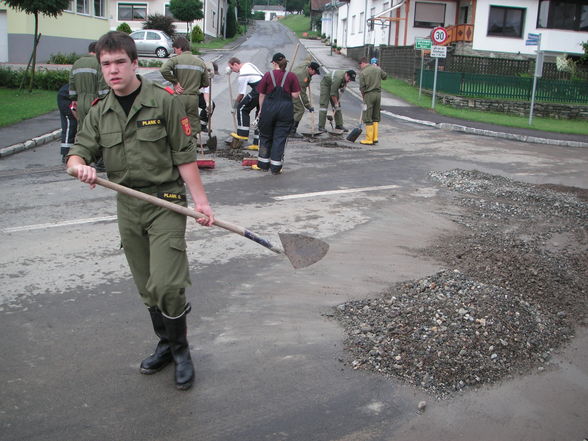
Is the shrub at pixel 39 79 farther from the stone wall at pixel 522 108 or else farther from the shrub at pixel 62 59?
the stone wall at pixel 522 108

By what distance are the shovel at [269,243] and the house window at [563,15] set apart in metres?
30.8

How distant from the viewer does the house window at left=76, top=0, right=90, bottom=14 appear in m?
37.0

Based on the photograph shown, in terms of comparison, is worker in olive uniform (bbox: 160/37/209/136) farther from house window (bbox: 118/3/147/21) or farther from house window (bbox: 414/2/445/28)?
Result: house window (bbox: 118/3/147/21)

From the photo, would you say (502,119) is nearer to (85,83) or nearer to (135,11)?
(85,83)

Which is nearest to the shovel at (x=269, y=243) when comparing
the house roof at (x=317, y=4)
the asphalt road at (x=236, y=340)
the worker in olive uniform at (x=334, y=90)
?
the asphalt road at (x=236, y=340)

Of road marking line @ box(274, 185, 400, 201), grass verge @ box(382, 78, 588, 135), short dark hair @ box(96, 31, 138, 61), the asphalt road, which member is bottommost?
the asphalt road

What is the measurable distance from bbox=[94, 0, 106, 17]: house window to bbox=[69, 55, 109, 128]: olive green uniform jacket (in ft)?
110

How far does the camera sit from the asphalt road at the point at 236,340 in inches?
134

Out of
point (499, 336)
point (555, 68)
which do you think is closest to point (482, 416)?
point (499, 336)

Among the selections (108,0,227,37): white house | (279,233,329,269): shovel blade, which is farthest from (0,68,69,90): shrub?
(108,0,227,37): white house

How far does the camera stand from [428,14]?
123ft

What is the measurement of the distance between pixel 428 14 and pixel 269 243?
36.6 meters

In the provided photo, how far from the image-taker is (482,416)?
354 cm

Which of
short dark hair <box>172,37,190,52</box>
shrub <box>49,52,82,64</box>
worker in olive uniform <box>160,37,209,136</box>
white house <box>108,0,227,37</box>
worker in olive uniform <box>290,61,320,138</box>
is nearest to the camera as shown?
short dark hair <box>172,37,190,52</box>
